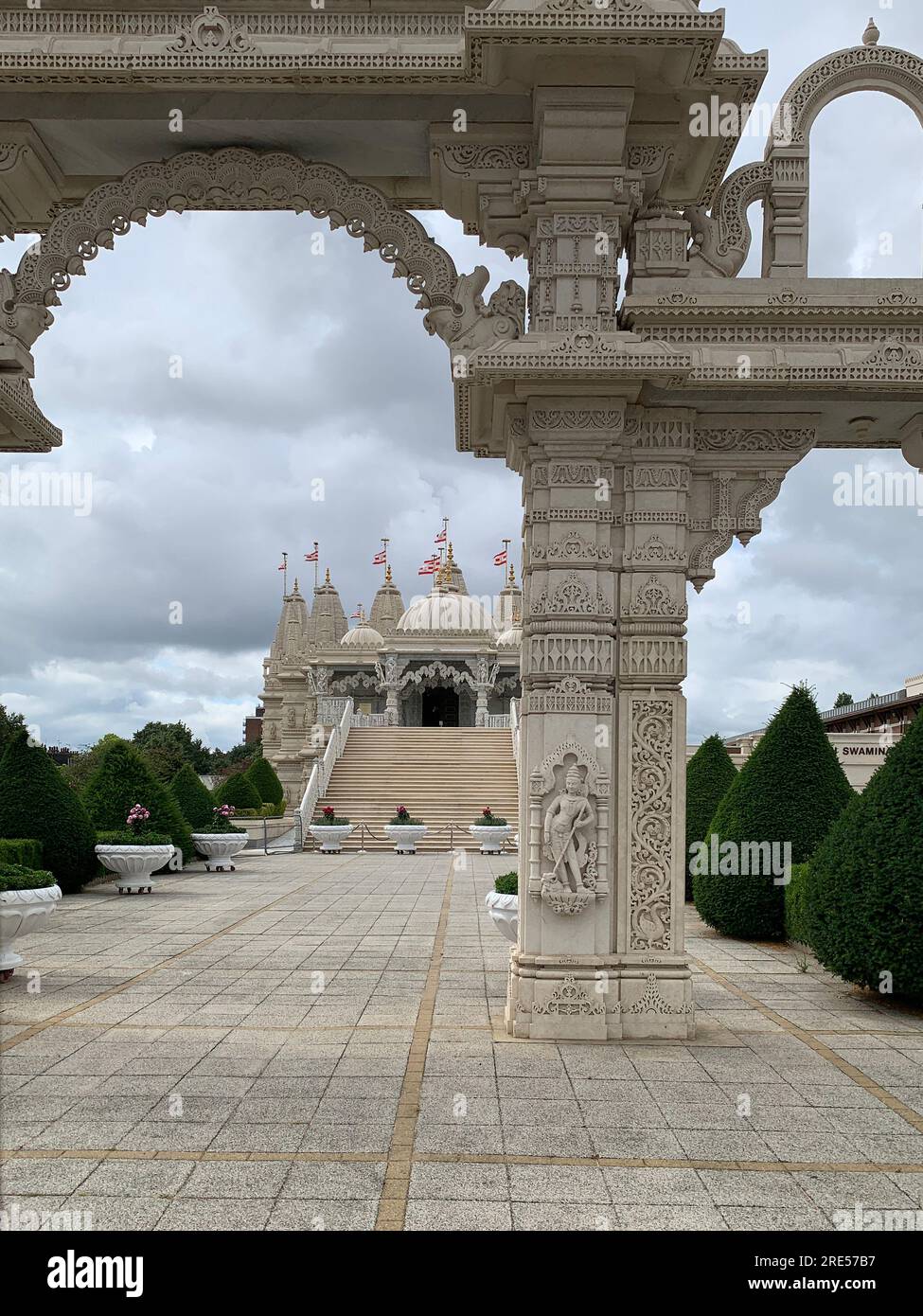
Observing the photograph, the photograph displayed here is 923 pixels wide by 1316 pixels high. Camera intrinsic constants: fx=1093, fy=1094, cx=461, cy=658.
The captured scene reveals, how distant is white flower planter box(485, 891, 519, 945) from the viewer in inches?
310

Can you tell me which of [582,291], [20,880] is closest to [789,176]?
[582,291]

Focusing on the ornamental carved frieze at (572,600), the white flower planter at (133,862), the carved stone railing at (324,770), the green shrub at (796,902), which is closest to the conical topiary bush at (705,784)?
the green shrub at (796,902)

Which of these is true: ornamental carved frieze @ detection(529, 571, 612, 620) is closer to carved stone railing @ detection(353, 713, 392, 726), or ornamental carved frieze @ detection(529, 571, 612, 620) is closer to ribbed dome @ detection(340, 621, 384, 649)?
carved stone railing @ detection(353, 713, 392, 726)

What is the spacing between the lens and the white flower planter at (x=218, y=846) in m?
18.4

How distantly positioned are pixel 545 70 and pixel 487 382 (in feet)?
5.91

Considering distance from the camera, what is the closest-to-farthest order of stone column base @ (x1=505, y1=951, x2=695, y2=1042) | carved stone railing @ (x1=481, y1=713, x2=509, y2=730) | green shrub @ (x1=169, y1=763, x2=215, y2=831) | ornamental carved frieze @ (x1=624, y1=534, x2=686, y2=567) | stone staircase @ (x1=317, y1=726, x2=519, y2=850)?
stone column base @ (x1=505, y1=951, x2=695, y2=1042) → ornamental carved frieze @ (x1=624, y1=534, x2=686, y2=567) → green shrub @ (x1=169, y1=763, x2=215, y2=831) → stone staircase @ (x1=317, y1=726, x2=519, y2=850) → carved stone railing @ (x1=481, y1=713, x2=509, y2=730)

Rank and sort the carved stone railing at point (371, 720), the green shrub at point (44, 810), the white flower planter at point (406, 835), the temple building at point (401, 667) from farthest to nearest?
the temple building at point (401, 667) → the carved stone railing at point (371, 720) → the white flower planter at point (406, 835) → the green shrub at point (44, 810)

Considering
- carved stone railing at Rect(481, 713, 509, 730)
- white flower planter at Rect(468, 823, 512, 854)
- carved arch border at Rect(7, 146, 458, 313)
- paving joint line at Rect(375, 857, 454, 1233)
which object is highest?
carved arch border at Rect(7, 146, 458, 313)

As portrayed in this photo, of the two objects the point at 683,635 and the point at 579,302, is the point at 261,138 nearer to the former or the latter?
the point at 579,302

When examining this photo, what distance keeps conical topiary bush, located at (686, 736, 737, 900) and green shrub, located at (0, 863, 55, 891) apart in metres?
8.24

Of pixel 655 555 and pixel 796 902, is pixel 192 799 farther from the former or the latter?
pixel 655 555

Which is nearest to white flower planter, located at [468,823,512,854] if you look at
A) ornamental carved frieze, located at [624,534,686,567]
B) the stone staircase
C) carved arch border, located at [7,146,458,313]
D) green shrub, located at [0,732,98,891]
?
the stone staircase

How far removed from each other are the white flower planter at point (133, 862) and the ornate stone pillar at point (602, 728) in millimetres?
9070

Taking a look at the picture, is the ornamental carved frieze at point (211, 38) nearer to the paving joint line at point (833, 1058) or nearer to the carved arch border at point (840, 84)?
the carved arch border at point (840, 84)
